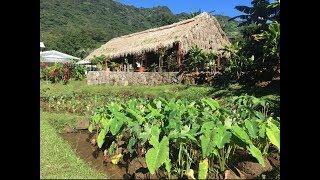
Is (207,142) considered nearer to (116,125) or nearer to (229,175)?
(229,175)

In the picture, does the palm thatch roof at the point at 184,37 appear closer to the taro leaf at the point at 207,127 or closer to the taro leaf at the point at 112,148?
the taro leaf at the point at 112,148

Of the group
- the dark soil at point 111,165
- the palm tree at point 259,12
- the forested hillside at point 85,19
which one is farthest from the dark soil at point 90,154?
the palm tree at point 259,12

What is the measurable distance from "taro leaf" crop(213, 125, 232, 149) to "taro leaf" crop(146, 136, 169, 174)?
0.35 m

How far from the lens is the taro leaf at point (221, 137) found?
2.96 metres

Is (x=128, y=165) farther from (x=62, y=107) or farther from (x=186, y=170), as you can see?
(x=62, y=107)

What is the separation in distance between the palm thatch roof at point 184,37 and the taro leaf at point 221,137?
10.6 metres

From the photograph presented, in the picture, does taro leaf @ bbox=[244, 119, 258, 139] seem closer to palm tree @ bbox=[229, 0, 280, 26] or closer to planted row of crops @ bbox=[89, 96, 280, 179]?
planted row of crops @ bbox=[89, 96, 280, 179]

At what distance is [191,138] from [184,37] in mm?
10984

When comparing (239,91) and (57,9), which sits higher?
(57,9)

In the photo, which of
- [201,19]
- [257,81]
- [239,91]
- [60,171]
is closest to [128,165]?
[60,171]

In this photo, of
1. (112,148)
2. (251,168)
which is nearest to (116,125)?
(112,148)
